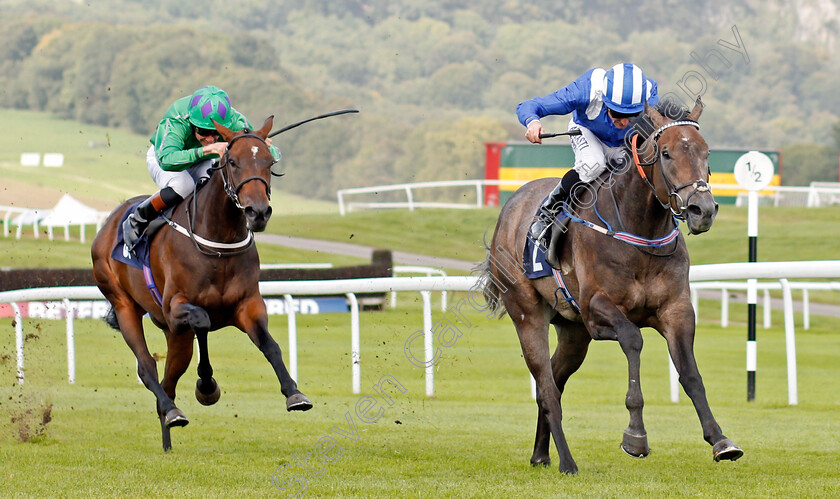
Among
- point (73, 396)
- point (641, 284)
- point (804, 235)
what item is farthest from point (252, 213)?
point (804, 235)

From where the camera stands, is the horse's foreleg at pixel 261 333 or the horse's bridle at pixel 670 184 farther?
the horse's foreleg at pixel 261 333

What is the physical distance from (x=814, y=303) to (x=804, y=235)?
3.42 metres

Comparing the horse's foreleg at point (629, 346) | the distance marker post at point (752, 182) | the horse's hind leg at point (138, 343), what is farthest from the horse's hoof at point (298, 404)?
the distance marker post at point (752, 182)

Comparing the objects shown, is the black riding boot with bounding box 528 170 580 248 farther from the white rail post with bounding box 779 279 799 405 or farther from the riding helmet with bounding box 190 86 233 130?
the white rail post with bounding box 779 279 799 405

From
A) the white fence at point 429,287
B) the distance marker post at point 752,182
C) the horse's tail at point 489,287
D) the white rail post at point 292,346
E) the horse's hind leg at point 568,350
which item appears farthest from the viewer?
the white rail post at point 292,346

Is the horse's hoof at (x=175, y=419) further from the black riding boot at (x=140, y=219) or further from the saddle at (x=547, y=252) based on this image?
the saddle at (x=547, y=252)

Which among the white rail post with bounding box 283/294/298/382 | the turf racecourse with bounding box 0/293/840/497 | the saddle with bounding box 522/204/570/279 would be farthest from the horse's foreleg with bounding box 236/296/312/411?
the white rail post with bounding box 283/294/298/382

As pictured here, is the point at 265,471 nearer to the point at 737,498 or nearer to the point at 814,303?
the point at 737,498

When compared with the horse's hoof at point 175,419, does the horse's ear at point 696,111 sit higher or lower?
higher

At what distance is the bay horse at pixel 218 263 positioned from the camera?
504 centimetres

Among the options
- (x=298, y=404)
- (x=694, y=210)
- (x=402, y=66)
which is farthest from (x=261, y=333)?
(x=402, y=66)

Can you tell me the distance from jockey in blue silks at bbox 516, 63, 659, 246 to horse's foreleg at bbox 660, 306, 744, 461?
0.90m

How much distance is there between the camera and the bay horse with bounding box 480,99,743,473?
438cm

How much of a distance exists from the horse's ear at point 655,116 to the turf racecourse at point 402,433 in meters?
1.54
